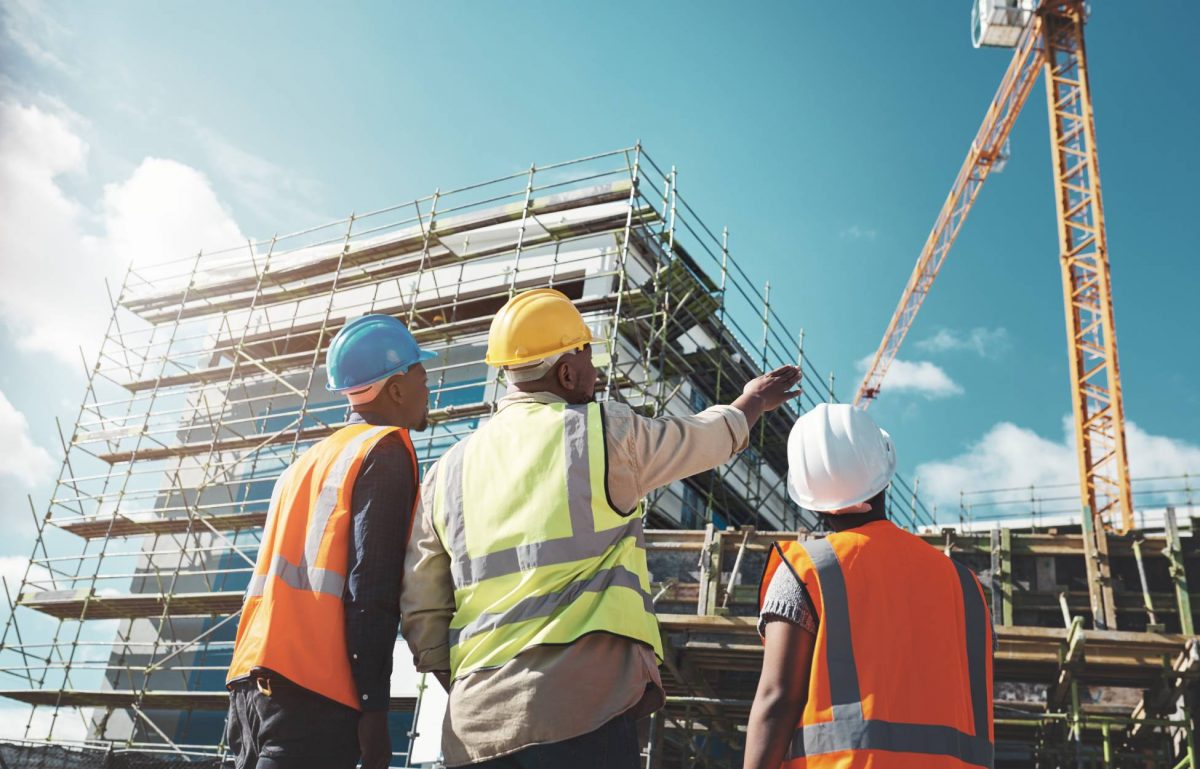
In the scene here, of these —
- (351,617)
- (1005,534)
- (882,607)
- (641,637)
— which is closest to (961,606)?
(882,607)

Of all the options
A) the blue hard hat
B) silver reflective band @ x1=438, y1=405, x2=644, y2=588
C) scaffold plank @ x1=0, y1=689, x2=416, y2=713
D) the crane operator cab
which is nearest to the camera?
silver reflective band @ x1=438, y1=405, x2=644, y2=588

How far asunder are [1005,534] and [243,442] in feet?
42.1

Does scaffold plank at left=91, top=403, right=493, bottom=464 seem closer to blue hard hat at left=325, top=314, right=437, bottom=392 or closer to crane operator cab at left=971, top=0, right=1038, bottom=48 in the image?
blue hard hat at left=325, top=314, right=437, bottom=392

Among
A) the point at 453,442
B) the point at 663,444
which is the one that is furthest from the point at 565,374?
the point at 453,442

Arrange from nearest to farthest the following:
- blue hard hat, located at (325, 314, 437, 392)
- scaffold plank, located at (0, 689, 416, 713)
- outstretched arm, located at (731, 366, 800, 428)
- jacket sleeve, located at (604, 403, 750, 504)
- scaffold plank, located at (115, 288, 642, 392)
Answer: jacket sleeve, located at (604, 403, 750, 504), outstretched arm, located at (731, 366, 800, 428), blue hard hat, located at (325, 314, 437, 392), scaffold plank, located at (0, 689, 416, 713), scaffold plank, located at (115, 288, 642, 392)

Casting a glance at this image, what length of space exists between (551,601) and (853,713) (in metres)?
0.66

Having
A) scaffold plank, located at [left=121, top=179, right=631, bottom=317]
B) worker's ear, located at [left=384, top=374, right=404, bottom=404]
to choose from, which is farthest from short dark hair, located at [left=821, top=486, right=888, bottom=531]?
scaffold plank, located at [left=121, top=179, right=631, bottom=317]

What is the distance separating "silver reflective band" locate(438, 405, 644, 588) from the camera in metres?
2.19

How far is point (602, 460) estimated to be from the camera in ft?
7.38

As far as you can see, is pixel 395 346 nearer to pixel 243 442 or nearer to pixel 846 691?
pixel 846 691

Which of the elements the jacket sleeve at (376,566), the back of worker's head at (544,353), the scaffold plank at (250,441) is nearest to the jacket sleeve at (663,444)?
the back of worker's head at (544,353)

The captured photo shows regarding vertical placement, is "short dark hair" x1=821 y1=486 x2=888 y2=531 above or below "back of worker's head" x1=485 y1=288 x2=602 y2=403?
below

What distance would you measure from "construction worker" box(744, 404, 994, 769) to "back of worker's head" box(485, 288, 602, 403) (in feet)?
2.17

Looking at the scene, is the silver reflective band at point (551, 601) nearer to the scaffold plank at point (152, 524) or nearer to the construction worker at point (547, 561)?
the construction worker at point (547, 561)
